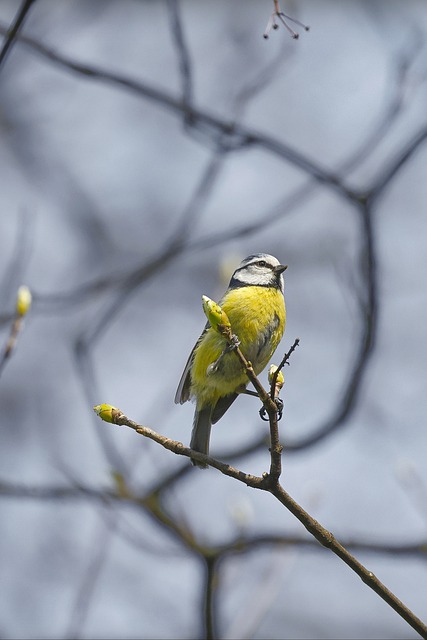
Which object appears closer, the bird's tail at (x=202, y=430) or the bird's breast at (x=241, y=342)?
the bird's breast at (x=241, y=342)

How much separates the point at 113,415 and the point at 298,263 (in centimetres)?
696

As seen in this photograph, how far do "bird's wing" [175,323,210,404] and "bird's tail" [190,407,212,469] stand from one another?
5.0 inches

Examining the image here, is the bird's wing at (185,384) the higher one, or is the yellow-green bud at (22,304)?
the bird's wing at (185,384)

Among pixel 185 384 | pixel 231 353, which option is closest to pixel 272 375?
pixel 231 353

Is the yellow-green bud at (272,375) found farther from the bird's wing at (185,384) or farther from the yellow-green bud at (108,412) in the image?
the bird's wing at (185,384)

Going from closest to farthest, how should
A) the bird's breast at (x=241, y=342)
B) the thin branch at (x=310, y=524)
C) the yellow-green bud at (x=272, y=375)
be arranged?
1. the thin branch at (x=310, y=524)
2. the yellow-green bud at (x=272, y=375)
3. the bird's breast at (x=241, y=342)

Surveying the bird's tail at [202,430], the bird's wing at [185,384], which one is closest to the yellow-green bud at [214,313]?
the bird's wing at [185,384]

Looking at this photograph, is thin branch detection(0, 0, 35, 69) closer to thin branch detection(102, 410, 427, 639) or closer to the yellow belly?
thin branch detection(102, 410, 427, 639)

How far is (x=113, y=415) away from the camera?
8.04 feet

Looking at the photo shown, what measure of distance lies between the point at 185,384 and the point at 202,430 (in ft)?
0.84

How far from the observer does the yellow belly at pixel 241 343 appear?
154 inches

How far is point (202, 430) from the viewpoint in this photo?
4.13 m

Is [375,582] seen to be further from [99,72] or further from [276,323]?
[99,72]

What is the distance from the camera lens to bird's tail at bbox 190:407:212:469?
4059 mm
